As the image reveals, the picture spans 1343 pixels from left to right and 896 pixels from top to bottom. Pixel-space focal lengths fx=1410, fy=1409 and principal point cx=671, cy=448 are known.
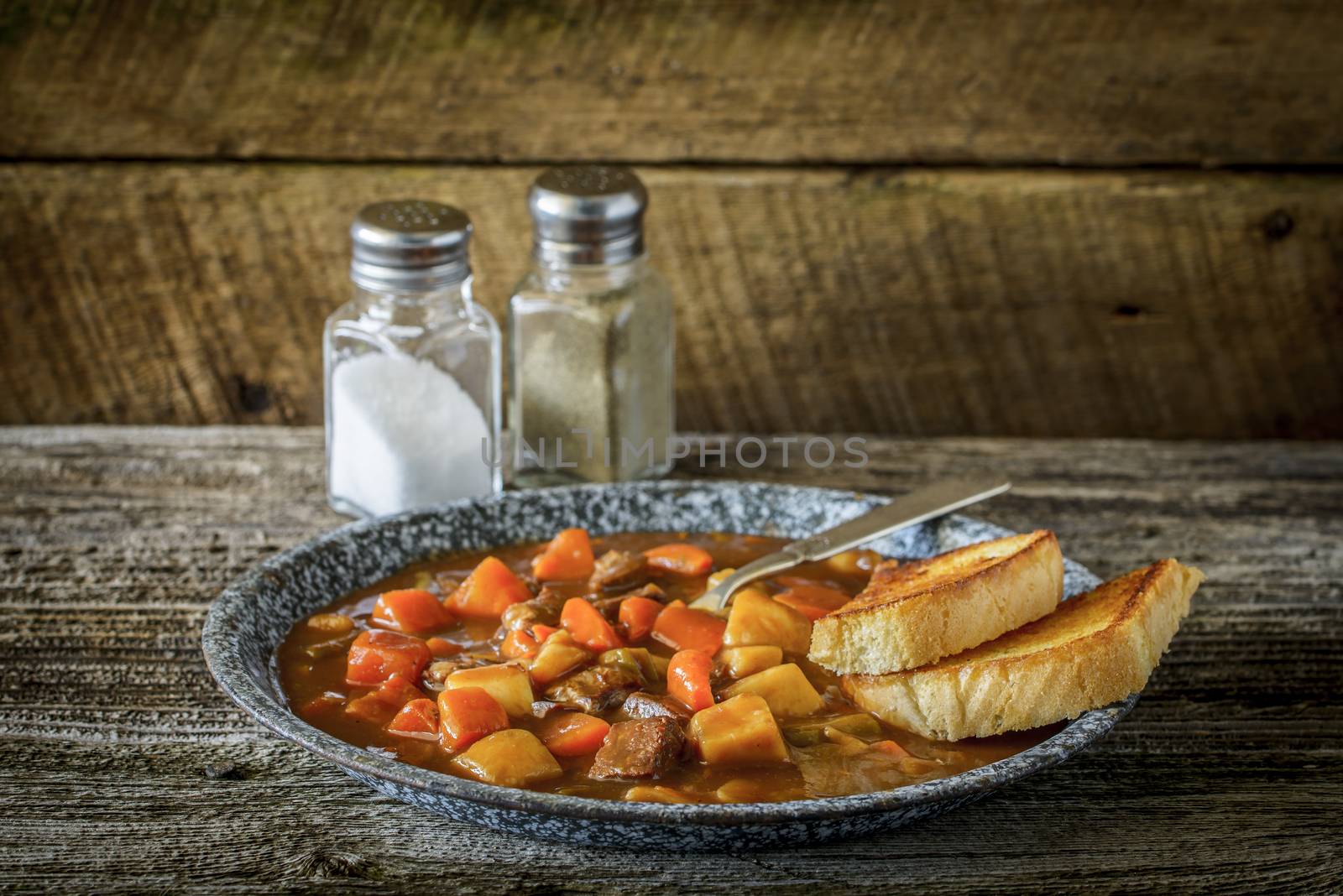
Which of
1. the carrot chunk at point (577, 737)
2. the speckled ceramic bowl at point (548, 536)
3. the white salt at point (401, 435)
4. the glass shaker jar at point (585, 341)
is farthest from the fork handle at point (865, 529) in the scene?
the white salt at point (401, 435)

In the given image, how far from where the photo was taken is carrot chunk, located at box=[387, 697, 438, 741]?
158cm

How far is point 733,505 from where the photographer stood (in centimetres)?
229

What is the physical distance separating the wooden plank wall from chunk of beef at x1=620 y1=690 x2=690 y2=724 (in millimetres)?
1664

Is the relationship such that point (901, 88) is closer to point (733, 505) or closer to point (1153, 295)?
point (1153, 295)

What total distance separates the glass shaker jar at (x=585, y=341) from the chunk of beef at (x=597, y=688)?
0.93 metres

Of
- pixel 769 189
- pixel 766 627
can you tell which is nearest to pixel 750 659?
pixel 766 627

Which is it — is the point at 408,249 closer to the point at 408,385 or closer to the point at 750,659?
the point at 408,385

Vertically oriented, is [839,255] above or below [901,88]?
below

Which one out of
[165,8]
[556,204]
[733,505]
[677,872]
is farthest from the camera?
[165,8]

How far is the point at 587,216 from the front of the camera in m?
2.46

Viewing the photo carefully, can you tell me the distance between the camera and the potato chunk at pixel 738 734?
153cm

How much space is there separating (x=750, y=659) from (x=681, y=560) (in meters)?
0.40

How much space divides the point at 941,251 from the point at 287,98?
4.81 ft

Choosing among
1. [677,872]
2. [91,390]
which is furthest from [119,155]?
[677,872]
